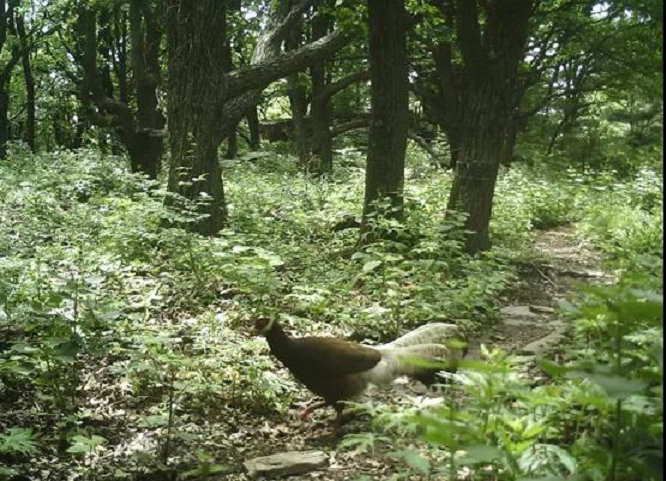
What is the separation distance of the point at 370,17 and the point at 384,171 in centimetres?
201

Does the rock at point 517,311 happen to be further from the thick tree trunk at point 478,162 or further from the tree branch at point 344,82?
the tree branch at point 344,82

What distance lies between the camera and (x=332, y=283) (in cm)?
710

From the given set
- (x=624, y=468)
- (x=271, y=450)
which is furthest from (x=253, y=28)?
(x=624, y=468)

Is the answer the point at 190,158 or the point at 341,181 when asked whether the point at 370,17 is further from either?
the point at 341,181

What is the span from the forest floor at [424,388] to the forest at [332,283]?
0.09 feet

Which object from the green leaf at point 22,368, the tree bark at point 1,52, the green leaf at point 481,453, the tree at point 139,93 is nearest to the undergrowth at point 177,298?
the green leaf at point 22,368

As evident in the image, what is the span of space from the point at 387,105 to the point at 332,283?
2.92 metres

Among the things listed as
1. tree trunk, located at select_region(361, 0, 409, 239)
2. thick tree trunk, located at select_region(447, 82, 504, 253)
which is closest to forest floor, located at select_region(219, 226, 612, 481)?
thick tree trunk, located at select_region(447, 82, 504, 253)

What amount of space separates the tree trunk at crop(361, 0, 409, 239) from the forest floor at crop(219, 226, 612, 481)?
6.80 feet

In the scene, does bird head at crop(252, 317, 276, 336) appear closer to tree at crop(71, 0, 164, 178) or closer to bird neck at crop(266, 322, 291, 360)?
bird neck at crop(266, 322, 291, 360)

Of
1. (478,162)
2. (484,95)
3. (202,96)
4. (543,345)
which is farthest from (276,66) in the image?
(543,345)

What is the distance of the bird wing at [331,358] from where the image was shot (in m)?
4.21

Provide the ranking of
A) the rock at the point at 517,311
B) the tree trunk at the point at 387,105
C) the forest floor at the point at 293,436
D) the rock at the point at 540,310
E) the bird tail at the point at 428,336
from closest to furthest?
the forest floor at the point at 293,436 < the bird tail at the point at 428,336 < the rock at the point at 517,311 < the rock at the point at 540,310 < the tree trunk at the point at 387,105

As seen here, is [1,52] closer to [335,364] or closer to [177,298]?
[177,298]
